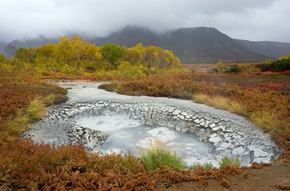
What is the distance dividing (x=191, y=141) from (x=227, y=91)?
6.34 metres

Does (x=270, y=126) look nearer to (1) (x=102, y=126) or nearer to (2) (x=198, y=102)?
(2) (x=198, y=102)

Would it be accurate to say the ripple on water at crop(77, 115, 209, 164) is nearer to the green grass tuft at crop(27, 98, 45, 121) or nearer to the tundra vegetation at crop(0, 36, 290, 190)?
the tundra vegetation at crop(0, 36, 290, 190)

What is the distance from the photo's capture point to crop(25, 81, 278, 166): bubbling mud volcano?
6164 mm

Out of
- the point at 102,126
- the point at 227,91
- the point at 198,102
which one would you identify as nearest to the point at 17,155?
the point at 102,126

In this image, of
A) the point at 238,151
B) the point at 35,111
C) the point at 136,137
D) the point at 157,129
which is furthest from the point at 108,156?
the point at 35,111

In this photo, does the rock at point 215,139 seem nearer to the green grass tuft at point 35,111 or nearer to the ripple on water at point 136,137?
the ripple on water at point 136,137

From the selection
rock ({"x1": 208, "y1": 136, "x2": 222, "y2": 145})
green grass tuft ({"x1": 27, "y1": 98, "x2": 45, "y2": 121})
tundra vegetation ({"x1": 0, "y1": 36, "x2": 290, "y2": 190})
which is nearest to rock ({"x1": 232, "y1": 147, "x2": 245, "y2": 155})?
rock ({"x1": 208, "y1": 136, "x2": 222, "y2": 145})

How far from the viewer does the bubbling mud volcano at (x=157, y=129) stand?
6164mm

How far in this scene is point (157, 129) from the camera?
26.7 ft

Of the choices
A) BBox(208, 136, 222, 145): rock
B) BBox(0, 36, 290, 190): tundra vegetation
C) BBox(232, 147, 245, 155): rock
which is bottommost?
BBox(232, 147, 245, 155): rock

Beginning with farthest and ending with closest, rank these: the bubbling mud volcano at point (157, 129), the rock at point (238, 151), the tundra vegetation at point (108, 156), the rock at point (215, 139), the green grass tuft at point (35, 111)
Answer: the green grass tuft at point (35, 111)
the rock at point (215, 139)
the bubbling mud volcano at point (157, 129)
the rock at point (238, 151)
the tundra vegetation at point (108, 156)

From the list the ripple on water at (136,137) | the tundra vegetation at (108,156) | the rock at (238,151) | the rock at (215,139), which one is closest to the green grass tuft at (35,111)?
the tundra vegetation at (108,156)

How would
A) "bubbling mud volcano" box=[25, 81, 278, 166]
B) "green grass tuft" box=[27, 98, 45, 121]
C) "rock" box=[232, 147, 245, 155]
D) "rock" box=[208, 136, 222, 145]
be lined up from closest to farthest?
1. "rock" box=[232, 147, 245, 155]
2. "bubbling mud volcano" box=[25, 81, 278, 166]
3. "rock" box=[208, 136, 222, 145]
4. "green grass tuft" box=[27, 98, 45, 121]

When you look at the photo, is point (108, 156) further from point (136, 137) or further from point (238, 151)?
point (238, 151)
